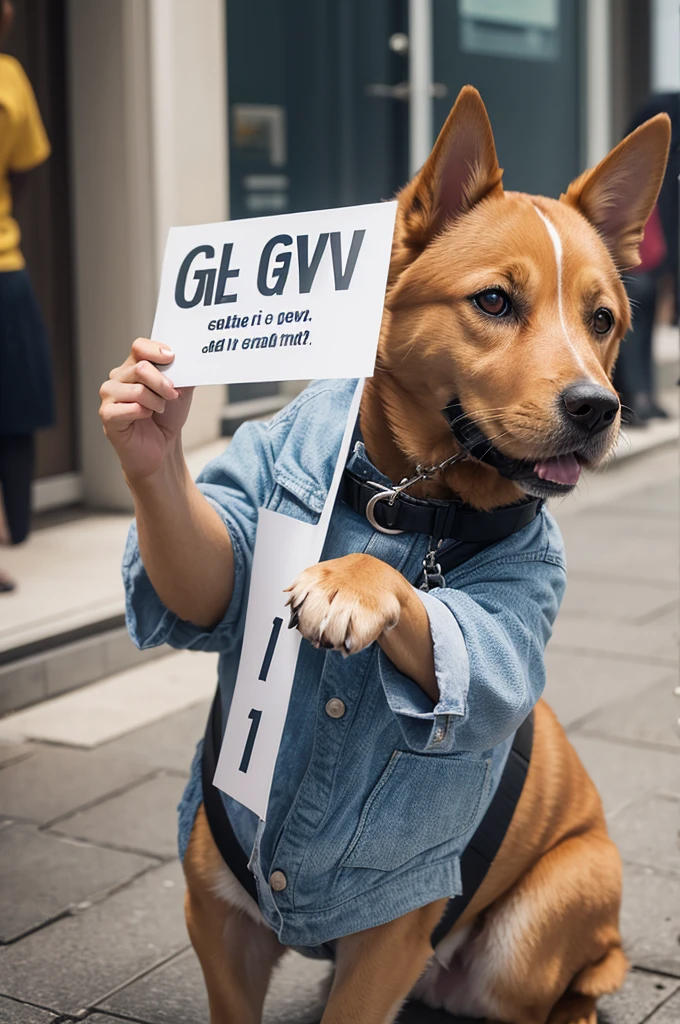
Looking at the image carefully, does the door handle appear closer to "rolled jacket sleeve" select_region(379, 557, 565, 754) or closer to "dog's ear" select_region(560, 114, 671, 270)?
"dog's ear" select_region(560, 114, 671, 270)

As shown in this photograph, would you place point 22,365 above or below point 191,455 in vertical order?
above

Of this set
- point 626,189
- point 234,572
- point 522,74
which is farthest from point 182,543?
point 522,74

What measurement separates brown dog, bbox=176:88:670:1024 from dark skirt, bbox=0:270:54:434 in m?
3.26

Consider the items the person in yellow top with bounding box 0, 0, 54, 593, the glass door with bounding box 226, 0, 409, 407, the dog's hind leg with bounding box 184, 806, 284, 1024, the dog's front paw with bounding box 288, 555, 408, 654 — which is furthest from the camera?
the glass door with bounding box 226, 0, 409, 407

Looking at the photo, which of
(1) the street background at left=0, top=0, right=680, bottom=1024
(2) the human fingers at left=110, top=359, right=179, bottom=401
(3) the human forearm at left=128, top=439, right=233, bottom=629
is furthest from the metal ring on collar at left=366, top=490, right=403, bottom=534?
(1) the street background at left=0, top=0, right=680, bottom=1024

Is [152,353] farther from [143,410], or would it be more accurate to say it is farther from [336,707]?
[336,707]

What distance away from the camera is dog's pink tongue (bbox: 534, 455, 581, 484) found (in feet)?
6.34

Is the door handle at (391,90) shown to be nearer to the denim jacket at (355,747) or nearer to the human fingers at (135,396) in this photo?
Result: the denim jacket at (355,747)

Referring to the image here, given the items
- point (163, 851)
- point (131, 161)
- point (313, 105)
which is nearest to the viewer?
point (163, 851)

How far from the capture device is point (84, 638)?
4.83 metres

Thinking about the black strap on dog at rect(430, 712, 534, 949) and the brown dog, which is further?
the black strap on dog at rect(430, 712, 534, 949)

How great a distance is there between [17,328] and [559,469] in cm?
377

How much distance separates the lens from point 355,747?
2178 millimetres

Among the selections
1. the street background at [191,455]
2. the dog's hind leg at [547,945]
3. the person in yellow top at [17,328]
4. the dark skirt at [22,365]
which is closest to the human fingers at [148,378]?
the dog's hind leg at [547,945]
